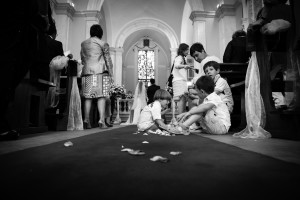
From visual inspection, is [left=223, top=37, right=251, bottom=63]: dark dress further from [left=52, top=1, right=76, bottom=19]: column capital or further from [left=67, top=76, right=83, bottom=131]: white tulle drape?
[left=52, top=1, right=76, bottom=19]: column capital

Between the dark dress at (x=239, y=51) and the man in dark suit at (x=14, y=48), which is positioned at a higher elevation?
the dark dress at (x=239, y=51)

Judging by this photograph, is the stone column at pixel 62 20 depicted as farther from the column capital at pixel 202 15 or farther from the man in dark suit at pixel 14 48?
the man in dark suit at pixel 14 48

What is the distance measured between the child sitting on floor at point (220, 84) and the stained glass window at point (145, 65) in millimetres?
12955

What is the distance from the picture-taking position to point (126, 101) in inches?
361

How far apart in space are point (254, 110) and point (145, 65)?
47.5ft

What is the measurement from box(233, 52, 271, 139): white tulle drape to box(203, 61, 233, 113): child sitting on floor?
653mm

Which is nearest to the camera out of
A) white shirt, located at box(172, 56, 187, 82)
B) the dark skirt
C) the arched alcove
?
the dark skirt

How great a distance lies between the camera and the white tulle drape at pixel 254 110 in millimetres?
2066

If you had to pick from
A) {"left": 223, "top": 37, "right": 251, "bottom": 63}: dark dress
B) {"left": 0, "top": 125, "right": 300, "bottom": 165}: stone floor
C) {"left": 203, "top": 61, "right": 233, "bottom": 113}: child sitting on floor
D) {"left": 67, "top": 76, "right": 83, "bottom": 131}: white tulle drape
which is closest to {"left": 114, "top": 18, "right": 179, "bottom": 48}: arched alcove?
{"left": 223, "top": 37, "right": 251, "bottom": 63}: dark dress

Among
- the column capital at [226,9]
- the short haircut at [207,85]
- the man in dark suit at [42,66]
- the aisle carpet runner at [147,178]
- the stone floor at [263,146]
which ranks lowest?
the stone floor at [263,146]

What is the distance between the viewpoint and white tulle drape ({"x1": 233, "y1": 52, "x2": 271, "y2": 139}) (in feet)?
6.78

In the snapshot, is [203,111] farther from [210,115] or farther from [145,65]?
[145,65]

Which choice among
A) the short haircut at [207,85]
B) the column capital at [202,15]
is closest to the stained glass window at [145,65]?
the column capital at [202,15]

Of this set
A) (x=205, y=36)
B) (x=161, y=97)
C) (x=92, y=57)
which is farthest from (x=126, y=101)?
(x=161, y=97)
